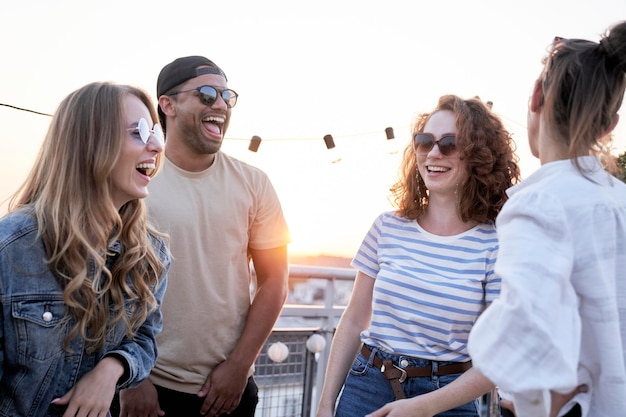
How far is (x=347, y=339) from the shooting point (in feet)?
7.39

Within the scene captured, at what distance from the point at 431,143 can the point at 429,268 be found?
1.52 feet

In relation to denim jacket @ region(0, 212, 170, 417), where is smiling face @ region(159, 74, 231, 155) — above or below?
above

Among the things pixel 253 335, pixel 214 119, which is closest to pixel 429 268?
pixel 253 335

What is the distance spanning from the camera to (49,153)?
1.82 meters

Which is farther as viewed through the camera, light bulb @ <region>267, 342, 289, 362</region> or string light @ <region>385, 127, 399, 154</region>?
string light @ <region>385, 127, 399, 154</region>

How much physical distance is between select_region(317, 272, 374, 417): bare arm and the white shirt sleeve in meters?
1.05

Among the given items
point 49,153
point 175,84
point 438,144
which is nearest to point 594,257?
point 438,144

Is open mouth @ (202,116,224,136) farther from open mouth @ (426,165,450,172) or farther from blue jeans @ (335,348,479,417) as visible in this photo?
blue jeans @ (335,348,479,417)

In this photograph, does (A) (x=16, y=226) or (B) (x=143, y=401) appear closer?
(A) (x=16, y=226)

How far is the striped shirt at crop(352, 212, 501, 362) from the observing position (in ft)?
6.51

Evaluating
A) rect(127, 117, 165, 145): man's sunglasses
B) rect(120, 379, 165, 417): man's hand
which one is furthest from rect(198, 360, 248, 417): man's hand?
rect(127, 117, 165, 145): man's sunglasses

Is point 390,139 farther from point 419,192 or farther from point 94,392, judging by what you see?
point 94,392

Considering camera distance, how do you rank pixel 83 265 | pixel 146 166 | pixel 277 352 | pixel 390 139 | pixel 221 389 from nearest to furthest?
1. pixel 83 265
2. pixel 146 166
3. pixel 221 389
4. pixel 277 352
5. pixel 390 139

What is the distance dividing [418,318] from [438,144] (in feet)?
2.06
